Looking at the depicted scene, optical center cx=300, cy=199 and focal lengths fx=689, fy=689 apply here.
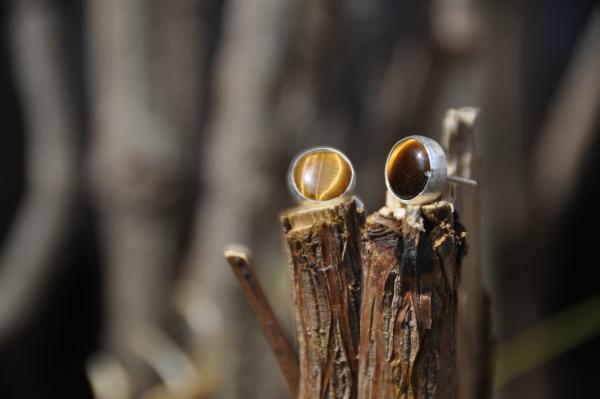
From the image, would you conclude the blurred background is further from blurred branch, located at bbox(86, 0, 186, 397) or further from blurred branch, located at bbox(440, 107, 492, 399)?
blurred branch, located at bbox(440, 107, 492, 399)

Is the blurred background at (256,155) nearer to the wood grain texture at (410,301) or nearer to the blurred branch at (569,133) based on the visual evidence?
the blurred branch at (569,133)

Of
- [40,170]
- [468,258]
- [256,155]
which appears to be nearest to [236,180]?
[256,155]

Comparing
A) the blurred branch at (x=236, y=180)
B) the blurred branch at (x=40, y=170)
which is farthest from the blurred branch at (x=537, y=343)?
the blurred branch at (x=40, y=170)

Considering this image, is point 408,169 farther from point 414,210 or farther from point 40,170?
point 40,170

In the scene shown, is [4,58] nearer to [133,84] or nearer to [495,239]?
[133,84]

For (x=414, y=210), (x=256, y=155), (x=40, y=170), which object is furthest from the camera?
(x=40, y=170)

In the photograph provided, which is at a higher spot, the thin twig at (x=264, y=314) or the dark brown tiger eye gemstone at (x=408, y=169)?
the dark brown tiger eye gemstone at (x=408, y=169)

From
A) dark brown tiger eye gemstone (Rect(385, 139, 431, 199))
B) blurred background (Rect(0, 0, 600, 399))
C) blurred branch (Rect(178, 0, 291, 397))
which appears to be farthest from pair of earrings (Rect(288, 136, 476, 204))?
blurred branch (Rect(178, 0, 291, 397))
